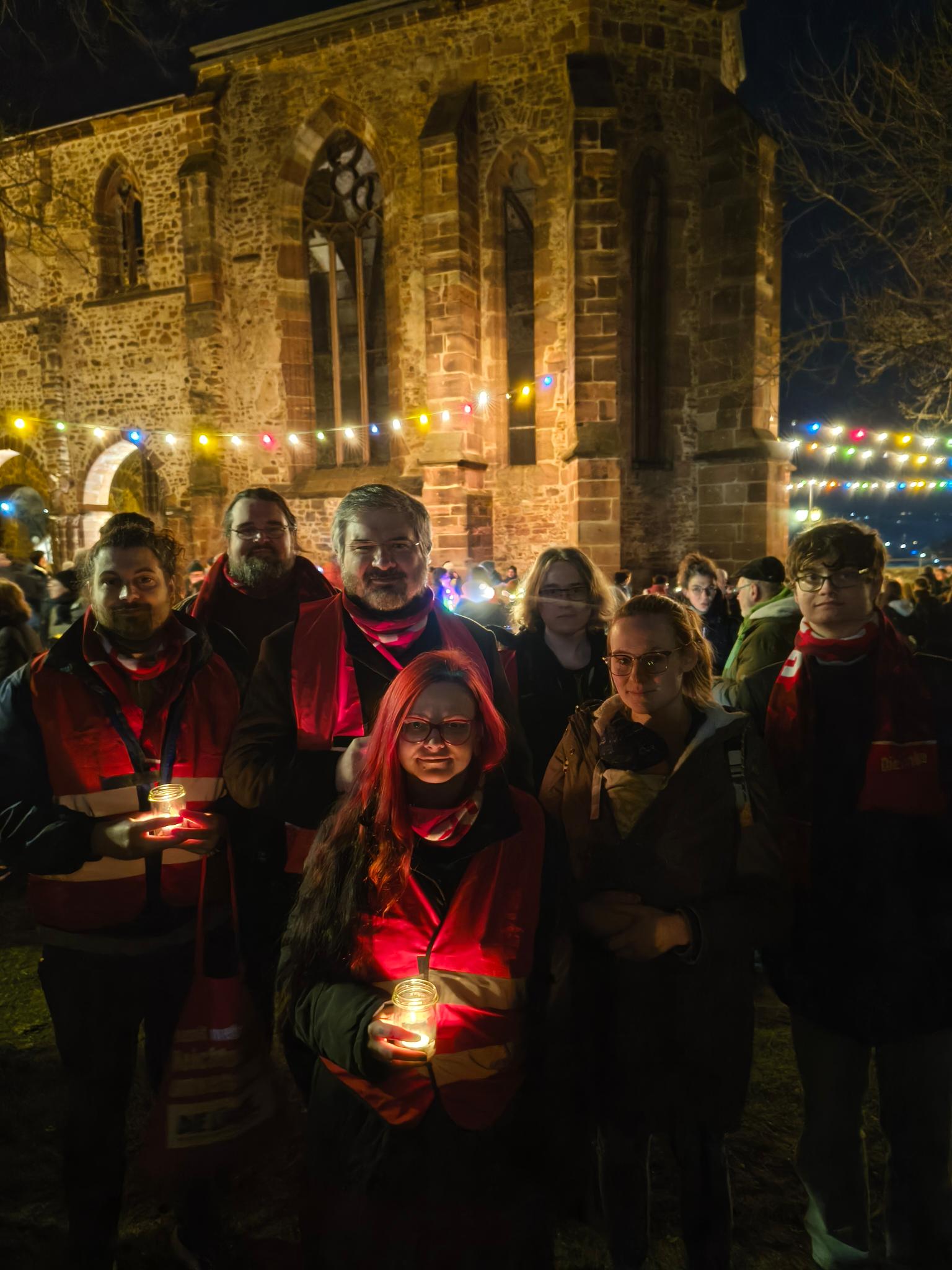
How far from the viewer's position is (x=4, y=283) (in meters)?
15.3

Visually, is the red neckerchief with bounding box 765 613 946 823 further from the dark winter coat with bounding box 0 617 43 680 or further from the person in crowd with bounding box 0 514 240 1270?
the dark winter coat with bounding box 0 617 43 680

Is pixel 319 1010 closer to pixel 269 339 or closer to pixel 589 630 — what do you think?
pixel 589 630

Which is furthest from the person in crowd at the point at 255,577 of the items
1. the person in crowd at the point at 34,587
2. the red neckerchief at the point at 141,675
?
the person in crowd at the point at 34,587

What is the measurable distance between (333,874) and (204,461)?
41.3 ft

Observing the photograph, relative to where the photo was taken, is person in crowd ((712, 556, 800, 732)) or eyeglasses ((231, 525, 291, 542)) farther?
eyeglasses ((231, 525, 291, 542))

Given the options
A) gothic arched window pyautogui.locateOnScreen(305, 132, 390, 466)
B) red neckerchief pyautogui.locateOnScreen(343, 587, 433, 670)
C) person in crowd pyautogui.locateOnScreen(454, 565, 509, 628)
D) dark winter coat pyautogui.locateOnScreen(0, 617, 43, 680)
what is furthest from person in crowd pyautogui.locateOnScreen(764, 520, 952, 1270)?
gothic arched window pyautogui.locateOnScreen(305, 132, 390, 466)

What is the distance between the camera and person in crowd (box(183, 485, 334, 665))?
104 inches

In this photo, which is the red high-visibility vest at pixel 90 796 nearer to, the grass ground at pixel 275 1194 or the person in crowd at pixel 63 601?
the grass ground at pixel 275 1194

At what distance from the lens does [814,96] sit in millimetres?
8914

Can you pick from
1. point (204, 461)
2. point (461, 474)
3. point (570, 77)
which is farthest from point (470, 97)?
point (204, 461)

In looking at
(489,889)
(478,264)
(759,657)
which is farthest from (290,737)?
(478,264)

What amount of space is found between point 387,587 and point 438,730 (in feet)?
2.01

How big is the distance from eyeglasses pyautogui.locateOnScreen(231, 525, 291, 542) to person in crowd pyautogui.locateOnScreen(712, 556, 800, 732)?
64.6 inches

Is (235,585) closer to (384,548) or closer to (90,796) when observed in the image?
(384,548)
